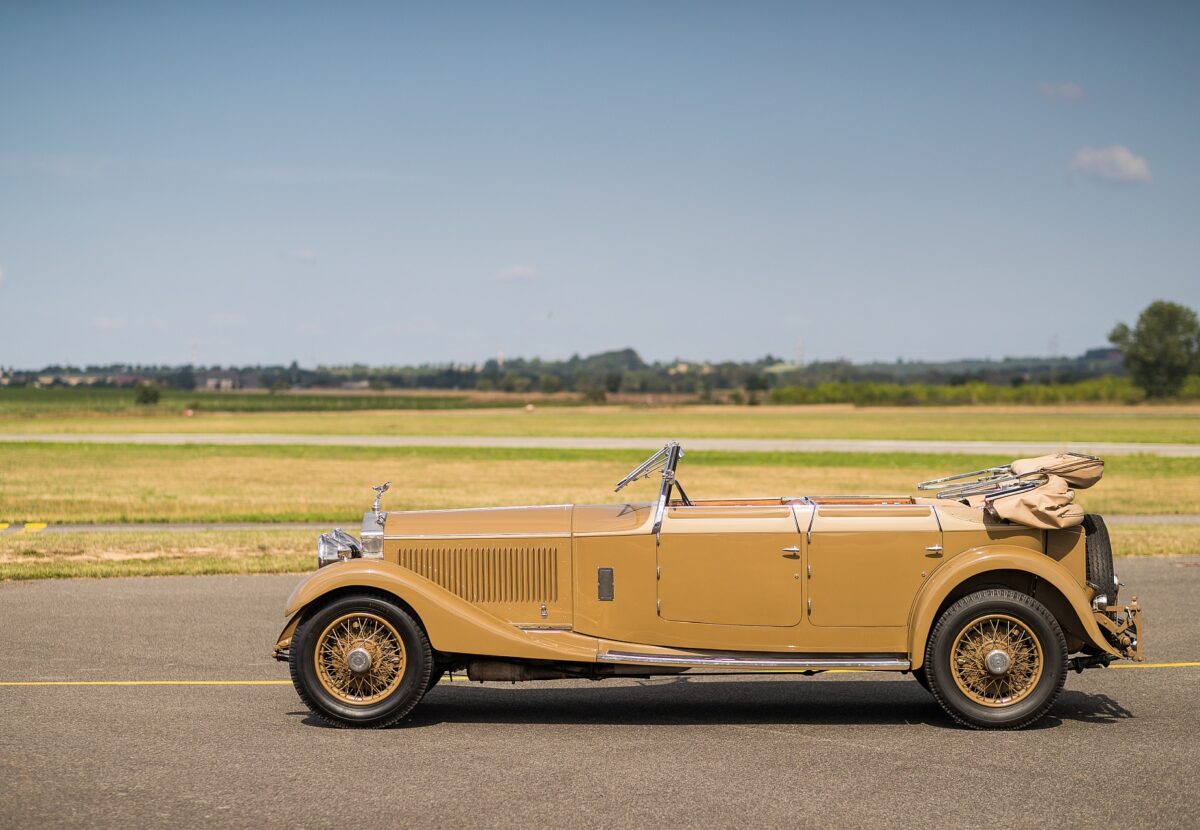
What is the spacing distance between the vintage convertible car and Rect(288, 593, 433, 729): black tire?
1 cm

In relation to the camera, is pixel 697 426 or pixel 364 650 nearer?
pixel 364 650

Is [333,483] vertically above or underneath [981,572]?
underneath

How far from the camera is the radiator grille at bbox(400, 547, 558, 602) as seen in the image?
6.98 m

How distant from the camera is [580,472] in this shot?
32062mm

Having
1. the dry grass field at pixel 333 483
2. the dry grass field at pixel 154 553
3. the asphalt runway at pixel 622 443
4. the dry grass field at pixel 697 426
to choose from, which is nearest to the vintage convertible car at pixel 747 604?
the dry grass field at pixel 154 553

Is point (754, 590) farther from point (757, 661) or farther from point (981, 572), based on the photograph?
point (981, 572)

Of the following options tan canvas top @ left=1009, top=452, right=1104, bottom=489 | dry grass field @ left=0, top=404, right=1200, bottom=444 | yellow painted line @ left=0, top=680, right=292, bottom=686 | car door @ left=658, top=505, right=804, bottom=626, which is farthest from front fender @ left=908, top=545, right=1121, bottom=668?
dry grass field @ left=0, top=404, right=1200, bottom=444

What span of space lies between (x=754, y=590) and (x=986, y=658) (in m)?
1.35

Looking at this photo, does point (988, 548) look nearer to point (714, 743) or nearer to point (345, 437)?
point (714, 743)

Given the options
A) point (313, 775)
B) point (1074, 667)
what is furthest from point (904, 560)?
point (313, 775)

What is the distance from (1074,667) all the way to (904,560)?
3.99 feet

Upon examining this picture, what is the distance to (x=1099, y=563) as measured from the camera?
6926 mm

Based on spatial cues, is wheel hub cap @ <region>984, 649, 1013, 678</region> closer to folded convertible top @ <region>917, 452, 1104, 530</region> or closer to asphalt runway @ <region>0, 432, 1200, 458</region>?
folded convertible top @ <region>917, 452, 1104, 530</region>

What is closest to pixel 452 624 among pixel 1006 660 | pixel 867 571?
pixel 867 571
